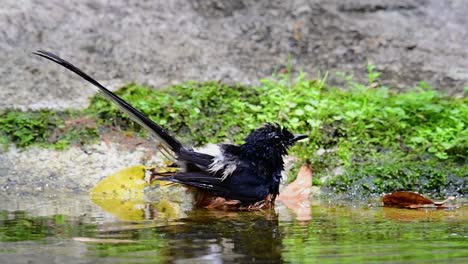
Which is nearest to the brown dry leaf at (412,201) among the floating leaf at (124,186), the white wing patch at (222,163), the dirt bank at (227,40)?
the white wing patch at (222,163)

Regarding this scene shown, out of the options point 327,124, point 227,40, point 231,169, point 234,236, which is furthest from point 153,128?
point 227,40

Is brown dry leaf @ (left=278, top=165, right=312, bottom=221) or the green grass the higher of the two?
the green grass

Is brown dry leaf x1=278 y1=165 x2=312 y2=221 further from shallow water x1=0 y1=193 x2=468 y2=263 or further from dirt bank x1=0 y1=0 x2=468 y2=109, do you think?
dirt bank x1=0 y1=0 x2=468 y2=109

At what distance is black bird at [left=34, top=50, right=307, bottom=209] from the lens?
223 inches

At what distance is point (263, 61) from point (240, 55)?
0.26m

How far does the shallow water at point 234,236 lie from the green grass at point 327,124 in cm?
109

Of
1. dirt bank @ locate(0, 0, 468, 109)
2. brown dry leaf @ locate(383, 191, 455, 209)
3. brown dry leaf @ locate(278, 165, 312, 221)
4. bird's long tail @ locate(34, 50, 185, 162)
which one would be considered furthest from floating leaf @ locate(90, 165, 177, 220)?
brown dry leaf @ locate(383, 191, 455, 209)

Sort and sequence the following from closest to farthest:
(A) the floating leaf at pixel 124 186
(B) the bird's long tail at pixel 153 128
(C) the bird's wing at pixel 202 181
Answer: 1. (B) the bird's long tail at pixel 153 128
2. (C) the bird's wing at pixel 202 181
3. (A) the floating leaf at pixel 124 186

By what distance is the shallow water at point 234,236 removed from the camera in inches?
134

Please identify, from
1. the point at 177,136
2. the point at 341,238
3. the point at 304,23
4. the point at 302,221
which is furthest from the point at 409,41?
the point at 341,238

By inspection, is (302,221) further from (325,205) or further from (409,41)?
(409,41)

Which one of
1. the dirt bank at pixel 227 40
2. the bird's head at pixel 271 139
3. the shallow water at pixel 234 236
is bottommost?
the shallow water at pixel 234 236

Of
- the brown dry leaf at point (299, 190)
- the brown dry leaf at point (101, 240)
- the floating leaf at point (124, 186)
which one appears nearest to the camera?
the brown dry leaf at point (101, 240)

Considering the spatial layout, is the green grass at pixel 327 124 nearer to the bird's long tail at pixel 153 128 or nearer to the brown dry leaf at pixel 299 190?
the brown dry leaf at pixel 299 190
